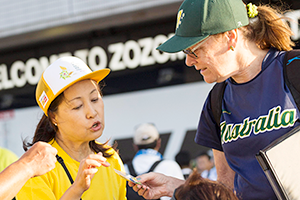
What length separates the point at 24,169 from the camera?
1.62 m

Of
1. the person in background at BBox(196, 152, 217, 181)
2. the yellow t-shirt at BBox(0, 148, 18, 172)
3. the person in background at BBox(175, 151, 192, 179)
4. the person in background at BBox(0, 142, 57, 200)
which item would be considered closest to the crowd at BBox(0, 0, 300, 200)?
the person in background at BBox(0, 142, 57, 200)

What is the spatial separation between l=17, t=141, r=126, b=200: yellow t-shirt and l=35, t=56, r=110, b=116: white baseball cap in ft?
0.98

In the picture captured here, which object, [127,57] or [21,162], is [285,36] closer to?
[21,162]

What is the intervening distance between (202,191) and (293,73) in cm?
75

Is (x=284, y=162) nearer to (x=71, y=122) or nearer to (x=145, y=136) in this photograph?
(x=71, y=122)

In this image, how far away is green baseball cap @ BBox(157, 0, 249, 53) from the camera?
Answer: 1.72 metres

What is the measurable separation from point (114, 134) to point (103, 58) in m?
1.65

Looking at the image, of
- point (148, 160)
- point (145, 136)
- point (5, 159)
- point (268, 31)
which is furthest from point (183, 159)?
point (268, 31)

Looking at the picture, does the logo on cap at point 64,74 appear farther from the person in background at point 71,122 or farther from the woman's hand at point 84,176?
the woman's hand at point 84,176

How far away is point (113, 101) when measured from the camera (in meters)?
6.80

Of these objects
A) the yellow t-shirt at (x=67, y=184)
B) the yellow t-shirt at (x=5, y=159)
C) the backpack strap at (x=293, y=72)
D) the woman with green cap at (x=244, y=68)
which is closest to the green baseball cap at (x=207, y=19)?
the woman with green cap at (x=244, y=68)

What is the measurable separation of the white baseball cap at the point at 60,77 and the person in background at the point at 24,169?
16.2 inches

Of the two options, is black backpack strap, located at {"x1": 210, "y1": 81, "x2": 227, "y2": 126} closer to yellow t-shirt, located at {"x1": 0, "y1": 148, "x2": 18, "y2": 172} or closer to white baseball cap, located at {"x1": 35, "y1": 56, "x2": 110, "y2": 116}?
white baseball cap, located at {"x1": 35, "y1": 56, "x2": 110, "y2": 116}

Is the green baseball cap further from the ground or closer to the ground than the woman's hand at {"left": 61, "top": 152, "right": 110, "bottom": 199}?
further from the ground
